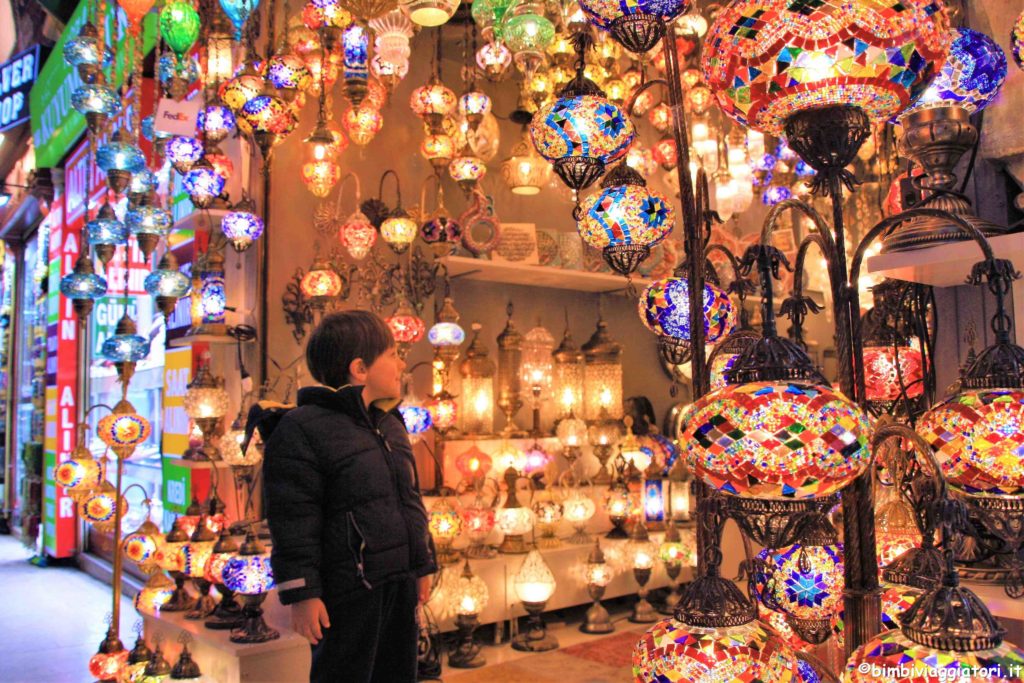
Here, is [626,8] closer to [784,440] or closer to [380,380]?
[784,440]

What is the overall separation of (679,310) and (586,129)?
371 mm

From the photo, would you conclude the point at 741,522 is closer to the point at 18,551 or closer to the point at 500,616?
the point at 500,616

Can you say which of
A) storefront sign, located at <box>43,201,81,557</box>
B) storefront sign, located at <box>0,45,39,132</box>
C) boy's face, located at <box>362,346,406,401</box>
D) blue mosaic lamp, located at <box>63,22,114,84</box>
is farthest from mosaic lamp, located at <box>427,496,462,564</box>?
storefront sign, located at <box>0,45,39,132</box>

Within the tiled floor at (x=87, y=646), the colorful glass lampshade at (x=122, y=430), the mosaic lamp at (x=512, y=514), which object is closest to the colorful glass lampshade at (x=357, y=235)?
the colorful glass lampshade at (x=122, y=430)

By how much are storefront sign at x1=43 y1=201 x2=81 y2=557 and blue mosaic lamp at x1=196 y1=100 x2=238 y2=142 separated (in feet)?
11.9

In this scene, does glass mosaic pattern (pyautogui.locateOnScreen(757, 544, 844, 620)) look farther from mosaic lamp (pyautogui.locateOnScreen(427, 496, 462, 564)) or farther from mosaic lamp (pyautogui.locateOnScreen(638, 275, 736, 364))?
mosaic lamp (pyautogui.locateOnScreen(427, 496, 462, 564))

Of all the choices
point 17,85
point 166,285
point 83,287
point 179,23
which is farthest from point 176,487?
point 17,85

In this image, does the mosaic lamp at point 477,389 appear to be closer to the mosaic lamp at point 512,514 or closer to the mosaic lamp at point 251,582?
the mosaic lamp at point 512,514

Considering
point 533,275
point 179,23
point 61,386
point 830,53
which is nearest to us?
point 830,53

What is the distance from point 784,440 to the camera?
0.80 m

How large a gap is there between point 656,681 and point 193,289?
2985 millimetres

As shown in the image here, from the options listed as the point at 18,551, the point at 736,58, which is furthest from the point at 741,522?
the point at 18,551

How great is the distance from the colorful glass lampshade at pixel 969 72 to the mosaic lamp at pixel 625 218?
0.48m

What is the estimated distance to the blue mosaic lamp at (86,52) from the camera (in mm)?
3049
